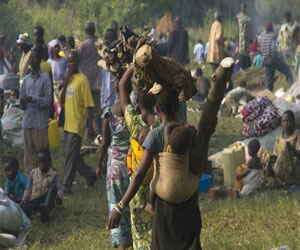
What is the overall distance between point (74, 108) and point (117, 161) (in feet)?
11.6

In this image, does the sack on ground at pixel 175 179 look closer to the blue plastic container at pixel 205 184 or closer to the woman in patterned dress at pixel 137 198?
the woman in patterned dress at pixel 137 198

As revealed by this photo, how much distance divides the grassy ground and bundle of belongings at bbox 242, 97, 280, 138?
2.22 metres

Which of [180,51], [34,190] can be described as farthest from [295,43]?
[34,190]

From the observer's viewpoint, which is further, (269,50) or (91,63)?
(269,50)

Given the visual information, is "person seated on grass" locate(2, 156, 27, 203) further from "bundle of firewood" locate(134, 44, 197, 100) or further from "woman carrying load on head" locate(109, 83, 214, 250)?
"woman carrying load on head" locate(109, 83, 214, 250)

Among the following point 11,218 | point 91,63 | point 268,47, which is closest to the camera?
point 11,218

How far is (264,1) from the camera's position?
118 ft

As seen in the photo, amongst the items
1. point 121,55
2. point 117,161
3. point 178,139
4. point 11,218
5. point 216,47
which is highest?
point 121,55

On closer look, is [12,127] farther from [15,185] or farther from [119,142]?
[119,142]

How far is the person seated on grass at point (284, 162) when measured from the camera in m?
11.4

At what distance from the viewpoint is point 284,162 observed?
1145cm

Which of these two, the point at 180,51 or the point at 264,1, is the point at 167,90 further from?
the point at 264,1

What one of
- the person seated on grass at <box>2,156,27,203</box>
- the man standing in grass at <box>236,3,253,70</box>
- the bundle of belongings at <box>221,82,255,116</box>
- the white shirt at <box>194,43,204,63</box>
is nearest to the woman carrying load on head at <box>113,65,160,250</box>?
the person seated on grass at <box>2,156,27,203</box>

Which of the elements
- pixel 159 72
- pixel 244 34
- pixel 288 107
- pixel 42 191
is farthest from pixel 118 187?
pixel 244 34
